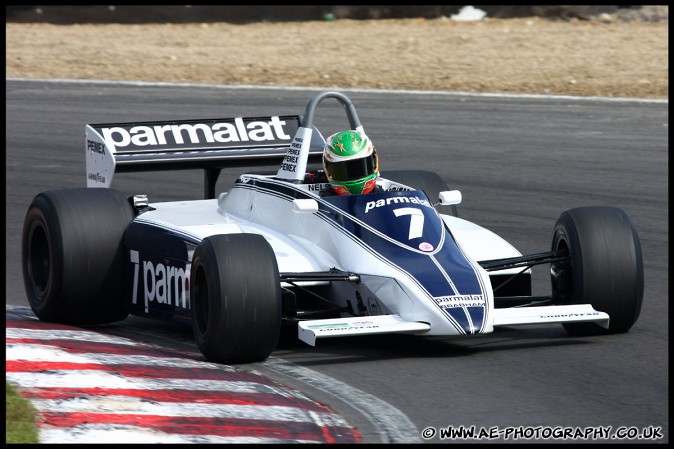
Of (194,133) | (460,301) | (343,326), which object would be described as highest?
(194,133)

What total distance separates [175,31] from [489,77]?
8983 mm

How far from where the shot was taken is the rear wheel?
24.8 ft

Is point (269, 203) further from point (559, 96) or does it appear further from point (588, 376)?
point (559, 96)

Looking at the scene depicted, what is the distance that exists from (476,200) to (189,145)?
12.2 ft

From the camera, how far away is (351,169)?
26.3 ft

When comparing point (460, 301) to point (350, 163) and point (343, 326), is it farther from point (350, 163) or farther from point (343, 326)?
point (350, 163)

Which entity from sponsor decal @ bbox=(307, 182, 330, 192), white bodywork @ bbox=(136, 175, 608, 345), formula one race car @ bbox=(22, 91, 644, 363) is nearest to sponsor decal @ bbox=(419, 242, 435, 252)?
formula one race car @ bbox=(22, 91, 644, 363)

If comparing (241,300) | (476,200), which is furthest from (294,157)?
(476,200)

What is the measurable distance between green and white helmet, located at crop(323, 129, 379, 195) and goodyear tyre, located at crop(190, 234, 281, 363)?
3.46 ft

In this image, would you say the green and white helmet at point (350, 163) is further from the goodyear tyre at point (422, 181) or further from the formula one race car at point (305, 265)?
the goodyear tyre at point (422, 181)

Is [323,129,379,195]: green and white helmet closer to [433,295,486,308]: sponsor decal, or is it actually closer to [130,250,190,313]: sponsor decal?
[130,250,190,313]: sponsor decal

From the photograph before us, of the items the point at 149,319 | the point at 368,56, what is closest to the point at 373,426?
the point at 149,319

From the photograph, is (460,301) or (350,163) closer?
(460,301)

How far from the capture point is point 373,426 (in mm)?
5926
